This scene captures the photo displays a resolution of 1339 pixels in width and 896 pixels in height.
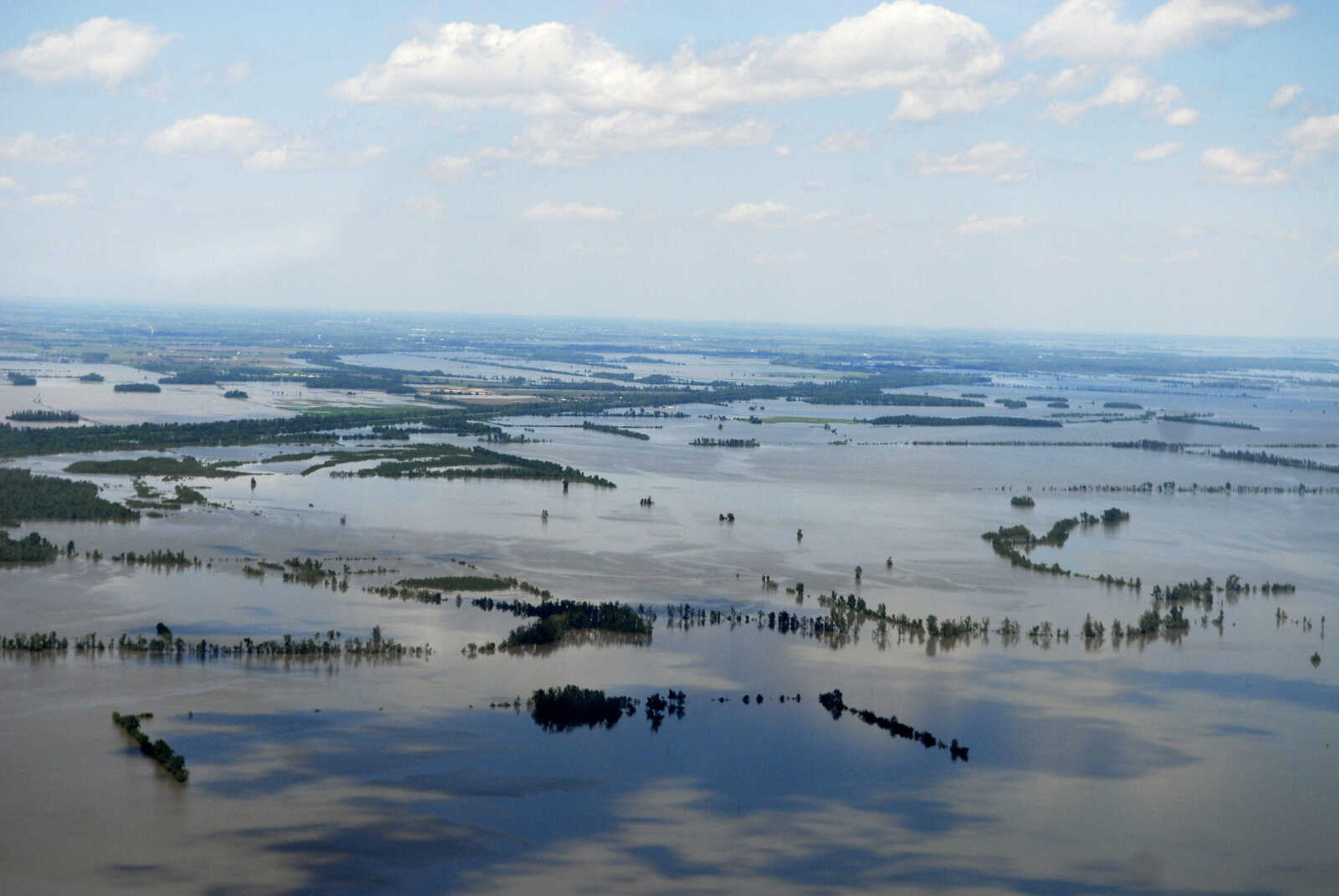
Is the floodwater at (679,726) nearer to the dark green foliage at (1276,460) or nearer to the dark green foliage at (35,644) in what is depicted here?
the dark green foliage at (35,644)

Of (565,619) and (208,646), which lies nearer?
(208,646)

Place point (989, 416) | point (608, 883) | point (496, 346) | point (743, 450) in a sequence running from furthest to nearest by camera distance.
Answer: point (496, 346) < point (989, 416) < point (743, 450) < point (608, 883)

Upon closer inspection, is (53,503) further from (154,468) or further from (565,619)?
(565,619)

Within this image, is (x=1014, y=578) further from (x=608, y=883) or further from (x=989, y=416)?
(x=989, y=416)

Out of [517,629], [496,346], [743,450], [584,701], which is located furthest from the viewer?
[496,346]

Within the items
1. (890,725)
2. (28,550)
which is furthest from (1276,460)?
(28,550)

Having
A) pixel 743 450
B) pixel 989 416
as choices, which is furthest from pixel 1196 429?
pixel 743 450
